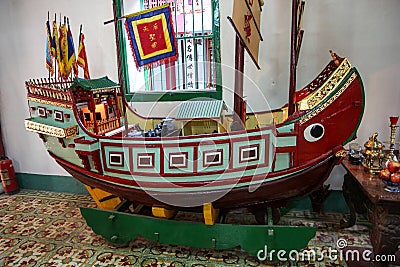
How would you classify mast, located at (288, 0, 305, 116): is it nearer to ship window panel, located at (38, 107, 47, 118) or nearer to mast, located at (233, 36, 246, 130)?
mast, located at (233, 36, 246, 130)

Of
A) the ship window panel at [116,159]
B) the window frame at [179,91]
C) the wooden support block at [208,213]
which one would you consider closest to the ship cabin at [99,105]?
the window frame at [179,91]

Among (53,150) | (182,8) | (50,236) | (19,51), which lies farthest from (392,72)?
(19,51)

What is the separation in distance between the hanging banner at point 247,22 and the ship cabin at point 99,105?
130cm

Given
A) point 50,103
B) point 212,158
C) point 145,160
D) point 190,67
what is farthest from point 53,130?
point 190,67

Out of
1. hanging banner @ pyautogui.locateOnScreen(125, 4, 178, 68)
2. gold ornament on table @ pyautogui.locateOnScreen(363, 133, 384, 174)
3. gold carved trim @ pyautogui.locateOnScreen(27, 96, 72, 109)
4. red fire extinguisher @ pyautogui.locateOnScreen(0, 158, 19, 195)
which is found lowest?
red fire extinguisher @ pyautogui.locateOnScreen(0, 158, 19, 195)

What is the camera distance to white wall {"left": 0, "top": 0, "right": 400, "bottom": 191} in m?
2.72

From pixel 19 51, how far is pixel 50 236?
2.28 m

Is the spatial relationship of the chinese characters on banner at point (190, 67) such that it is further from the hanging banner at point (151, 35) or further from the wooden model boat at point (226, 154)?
the wooden model boat at point (226, 154)

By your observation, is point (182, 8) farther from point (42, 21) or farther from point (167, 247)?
point (167, 247)

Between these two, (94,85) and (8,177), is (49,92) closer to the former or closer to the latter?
(94,85)

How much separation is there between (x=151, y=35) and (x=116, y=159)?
3.31ft

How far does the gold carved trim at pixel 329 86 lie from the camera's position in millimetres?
2016

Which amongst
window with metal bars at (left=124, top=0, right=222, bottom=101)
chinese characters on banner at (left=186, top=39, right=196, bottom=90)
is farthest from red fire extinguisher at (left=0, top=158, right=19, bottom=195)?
chinese characters on banner at (left=186, top=39, right=196, bottom=90)

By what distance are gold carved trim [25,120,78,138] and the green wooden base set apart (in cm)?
64
